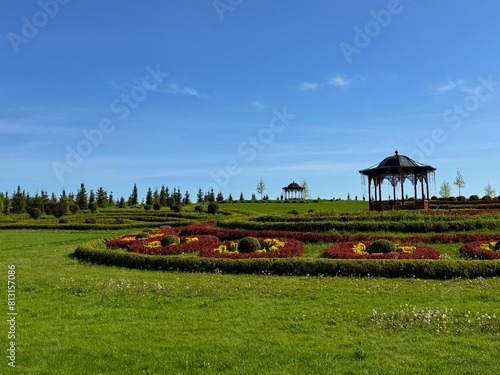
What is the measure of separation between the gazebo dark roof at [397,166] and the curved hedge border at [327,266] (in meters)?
17.4

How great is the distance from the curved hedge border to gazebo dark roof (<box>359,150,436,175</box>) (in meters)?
17.4

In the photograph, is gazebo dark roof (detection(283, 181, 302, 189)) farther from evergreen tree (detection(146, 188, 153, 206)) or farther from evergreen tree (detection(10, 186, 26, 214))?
evergreen tree (detection(10, 186, 26, 214))

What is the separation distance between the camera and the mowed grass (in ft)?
21.8

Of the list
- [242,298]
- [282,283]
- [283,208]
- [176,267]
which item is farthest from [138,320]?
[283,208]

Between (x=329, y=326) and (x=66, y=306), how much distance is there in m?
6.26

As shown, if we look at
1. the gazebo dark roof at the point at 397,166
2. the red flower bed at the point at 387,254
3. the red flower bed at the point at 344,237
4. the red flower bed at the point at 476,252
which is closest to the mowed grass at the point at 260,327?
the red flower bed at the point at 387,254

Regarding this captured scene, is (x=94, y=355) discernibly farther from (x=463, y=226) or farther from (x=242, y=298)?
(x=463, y=226)

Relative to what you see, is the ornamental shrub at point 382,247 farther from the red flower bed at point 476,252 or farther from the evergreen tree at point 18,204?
the evergreen tree at point 18,204

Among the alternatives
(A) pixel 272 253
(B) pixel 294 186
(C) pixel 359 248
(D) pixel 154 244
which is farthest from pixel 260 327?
(B) pixel 294 186

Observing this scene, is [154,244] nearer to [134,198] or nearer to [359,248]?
[359,248]

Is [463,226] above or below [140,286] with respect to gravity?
above

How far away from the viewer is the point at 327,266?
14.0 m

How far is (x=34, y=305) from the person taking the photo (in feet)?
34.9

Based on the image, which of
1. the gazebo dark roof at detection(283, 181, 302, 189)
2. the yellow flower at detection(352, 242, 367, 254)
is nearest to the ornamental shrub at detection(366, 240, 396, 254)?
the yellow flower at detection(352, 242, 367, 254)
